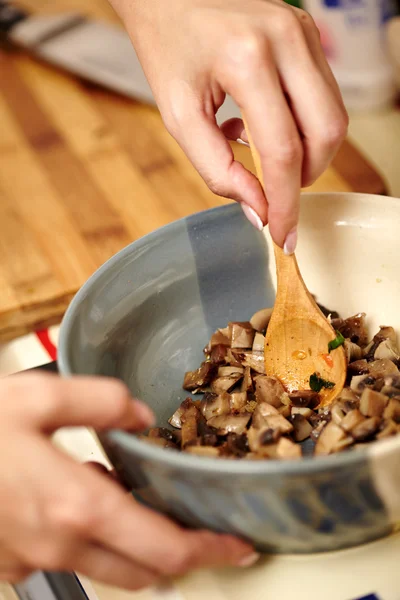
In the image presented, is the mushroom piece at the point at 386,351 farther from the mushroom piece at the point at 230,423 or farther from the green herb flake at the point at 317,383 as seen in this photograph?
the mushroom piece at the point at 230,423

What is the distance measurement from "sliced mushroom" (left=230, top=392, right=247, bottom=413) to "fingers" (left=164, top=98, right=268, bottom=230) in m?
0.23

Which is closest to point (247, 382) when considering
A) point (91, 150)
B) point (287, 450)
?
point (287, 450)

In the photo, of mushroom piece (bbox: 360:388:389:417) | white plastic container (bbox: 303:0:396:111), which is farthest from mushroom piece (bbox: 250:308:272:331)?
white plastic container (bbox: 303:0:396:111)

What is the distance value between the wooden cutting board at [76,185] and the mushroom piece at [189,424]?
42 cm

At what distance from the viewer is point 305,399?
0.95 metres

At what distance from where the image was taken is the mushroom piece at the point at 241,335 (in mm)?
1032

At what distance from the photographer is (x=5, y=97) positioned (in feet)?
6.17

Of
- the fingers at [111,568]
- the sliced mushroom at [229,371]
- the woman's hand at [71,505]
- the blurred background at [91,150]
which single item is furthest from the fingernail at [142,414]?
the blurred background at [91,150]

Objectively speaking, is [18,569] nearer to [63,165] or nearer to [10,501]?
[10,501]

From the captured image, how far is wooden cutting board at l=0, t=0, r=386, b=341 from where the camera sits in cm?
132

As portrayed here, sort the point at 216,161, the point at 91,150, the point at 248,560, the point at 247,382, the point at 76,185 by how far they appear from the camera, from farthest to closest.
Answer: the point at 91,150 → the point at 76,185 → the point at 247,382 → the point at 216,161 → the point at 248,560

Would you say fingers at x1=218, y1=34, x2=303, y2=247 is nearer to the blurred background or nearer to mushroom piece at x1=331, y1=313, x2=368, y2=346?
mushroom piece at x1=331, y1=313, x2=368, y2=346

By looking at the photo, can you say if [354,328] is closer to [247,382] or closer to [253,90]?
[247,382]

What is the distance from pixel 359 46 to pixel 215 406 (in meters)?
1.15
